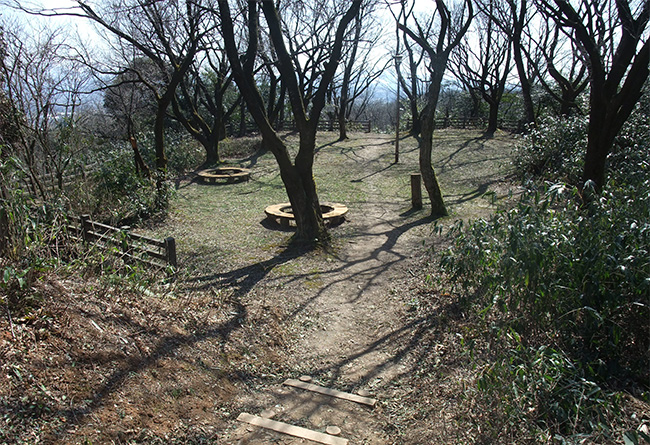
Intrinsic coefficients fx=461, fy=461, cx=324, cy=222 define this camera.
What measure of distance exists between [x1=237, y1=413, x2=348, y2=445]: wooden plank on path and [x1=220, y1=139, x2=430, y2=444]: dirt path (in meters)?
0.06

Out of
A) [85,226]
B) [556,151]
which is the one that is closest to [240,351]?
[85,226]

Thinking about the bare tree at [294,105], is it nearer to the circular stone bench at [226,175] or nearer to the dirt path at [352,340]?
the dirt path at [352,340]

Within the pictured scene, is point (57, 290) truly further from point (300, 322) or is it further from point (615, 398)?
point (615, 398)

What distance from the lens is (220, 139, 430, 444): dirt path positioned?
12.5 feet

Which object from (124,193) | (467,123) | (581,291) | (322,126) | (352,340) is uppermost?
(322,126)

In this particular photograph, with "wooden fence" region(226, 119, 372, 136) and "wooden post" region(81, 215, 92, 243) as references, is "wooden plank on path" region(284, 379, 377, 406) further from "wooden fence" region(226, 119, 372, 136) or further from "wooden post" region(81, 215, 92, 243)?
"wooden fence" region(226, 119, 372, 136)

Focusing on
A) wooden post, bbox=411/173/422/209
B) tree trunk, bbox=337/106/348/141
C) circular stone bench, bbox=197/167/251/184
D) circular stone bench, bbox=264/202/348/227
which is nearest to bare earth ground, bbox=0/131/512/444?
circular stone bench, bbox=264/202/348/227

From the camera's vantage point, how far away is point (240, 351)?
485 centimetres

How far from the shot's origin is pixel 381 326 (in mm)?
5715

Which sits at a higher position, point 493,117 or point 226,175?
point 493,117

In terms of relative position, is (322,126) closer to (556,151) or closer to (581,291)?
(556,151)

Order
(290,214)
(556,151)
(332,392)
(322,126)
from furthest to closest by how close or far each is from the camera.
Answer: (322,126) < (556,151) < (290,214) < (332,392)

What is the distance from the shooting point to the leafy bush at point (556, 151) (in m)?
10.8

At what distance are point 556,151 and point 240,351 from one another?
35.1 ft
